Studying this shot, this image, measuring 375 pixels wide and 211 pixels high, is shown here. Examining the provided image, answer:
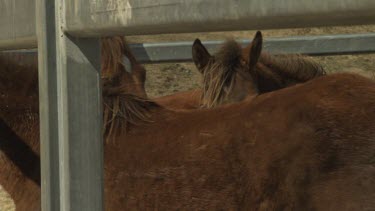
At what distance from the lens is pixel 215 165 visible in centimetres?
299

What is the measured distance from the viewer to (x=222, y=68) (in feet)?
16.8

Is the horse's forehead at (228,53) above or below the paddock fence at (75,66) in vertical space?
below

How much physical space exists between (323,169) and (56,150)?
1.66 meters

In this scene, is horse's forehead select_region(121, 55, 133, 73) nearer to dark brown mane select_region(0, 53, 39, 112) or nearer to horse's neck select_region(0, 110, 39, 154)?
dark brown mane select_region(0, 53, 39, 112)

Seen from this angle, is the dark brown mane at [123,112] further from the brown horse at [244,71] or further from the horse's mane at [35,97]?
the brown horse at [244,71]

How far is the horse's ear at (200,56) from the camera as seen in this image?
513 cm

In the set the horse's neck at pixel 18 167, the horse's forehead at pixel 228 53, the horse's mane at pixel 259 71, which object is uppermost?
the horse's forehead at pixel 228 53

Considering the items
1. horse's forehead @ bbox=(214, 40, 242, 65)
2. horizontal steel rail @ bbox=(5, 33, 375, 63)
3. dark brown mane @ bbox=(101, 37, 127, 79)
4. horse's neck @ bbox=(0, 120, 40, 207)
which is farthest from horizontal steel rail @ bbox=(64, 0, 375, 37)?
horizontal steel rail @ bbox=(5, 33, 375, 63)

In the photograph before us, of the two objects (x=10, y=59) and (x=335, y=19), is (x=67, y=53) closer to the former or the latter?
(x=335, y=19)

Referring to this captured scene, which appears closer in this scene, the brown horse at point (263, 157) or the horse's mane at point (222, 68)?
the brown horse at point (263, 157)

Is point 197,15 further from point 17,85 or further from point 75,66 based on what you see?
point 17,85

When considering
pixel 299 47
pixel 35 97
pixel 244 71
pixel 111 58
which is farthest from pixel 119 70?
pixel 299 47

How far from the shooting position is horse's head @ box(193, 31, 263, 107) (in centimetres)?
491

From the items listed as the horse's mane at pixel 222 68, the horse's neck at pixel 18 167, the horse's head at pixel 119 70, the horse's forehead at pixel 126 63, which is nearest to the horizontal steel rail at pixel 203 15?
the horse's neck at pixel 18 167
